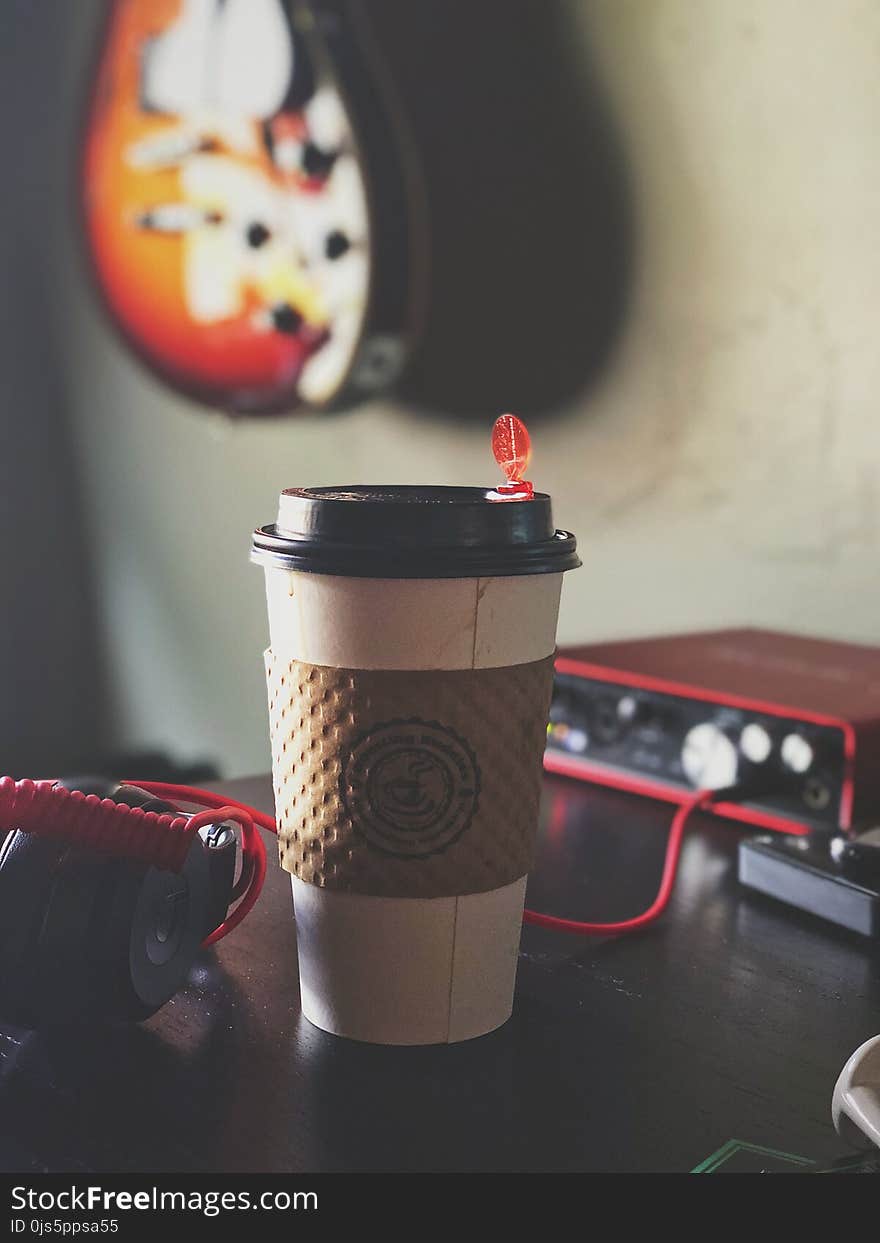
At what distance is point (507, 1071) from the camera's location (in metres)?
0.47

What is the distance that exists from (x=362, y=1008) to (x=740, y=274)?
2.90ft

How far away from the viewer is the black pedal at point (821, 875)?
0.62 m

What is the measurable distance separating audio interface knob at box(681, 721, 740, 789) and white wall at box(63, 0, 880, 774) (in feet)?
1.03

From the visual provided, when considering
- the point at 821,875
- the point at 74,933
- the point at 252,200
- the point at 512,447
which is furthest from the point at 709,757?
the point at 252,200

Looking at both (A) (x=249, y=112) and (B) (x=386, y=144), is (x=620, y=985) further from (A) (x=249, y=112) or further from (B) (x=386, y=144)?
(A) (x=249, y=112)

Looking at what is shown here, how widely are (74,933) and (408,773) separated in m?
0.13

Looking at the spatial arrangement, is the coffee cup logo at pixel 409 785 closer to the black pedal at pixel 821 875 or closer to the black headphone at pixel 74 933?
the black headphone at pixel 74 933

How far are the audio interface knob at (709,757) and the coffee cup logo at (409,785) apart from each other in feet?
1.32

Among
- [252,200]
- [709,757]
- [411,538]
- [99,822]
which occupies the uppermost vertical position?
[252,200]

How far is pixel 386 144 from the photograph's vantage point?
56.4 inches

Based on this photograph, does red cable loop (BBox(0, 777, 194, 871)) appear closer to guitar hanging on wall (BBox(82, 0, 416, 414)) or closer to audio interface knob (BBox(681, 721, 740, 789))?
audio interface knob (BBox(681, 721, 740, 789))

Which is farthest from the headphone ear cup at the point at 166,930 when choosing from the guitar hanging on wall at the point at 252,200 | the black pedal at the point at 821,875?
the guitar hanging on wall at the point at 252,200

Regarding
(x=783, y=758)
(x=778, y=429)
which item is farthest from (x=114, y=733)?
(x=783, y=758)

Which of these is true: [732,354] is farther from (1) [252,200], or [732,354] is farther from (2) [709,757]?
(1) [252,200]
